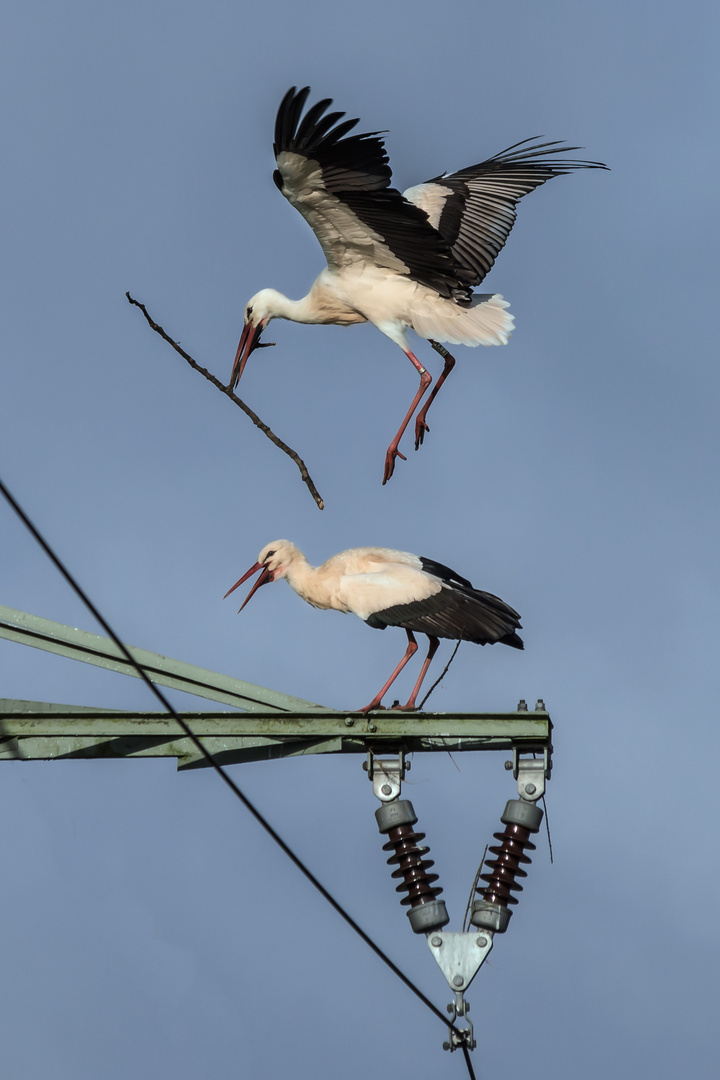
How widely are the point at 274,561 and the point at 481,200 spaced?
4098mm

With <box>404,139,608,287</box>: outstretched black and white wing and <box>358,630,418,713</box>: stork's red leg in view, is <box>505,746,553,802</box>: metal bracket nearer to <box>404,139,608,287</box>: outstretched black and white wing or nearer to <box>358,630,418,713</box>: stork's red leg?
<box>358,630,418,713</box>: stork's red leg

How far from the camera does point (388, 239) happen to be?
1060 centimetres

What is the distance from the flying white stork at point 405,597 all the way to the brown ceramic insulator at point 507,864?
1.26 m

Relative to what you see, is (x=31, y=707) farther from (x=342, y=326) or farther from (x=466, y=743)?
(x=342, y=326)

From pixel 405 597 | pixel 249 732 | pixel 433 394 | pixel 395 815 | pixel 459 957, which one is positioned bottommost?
pixel 459 957

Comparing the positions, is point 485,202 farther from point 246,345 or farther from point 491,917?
point 491,917

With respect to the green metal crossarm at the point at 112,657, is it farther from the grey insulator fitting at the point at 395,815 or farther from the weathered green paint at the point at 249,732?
the grey insulator fitting at the point at 395,815

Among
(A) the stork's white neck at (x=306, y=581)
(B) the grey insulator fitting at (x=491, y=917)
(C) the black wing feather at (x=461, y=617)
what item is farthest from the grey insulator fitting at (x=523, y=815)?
(A) the stork's white neck at (x=306, y=581)

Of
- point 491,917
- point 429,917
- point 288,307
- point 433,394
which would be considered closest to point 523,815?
point 491,917

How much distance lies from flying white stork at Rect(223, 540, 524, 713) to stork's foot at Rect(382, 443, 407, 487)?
48 centimetres

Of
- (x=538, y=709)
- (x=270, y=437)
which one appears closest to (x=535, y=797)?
(x=538, y=709)

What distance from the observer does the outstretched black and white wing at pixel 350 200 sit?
32.2 ft

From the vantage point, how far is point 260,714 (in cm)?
807

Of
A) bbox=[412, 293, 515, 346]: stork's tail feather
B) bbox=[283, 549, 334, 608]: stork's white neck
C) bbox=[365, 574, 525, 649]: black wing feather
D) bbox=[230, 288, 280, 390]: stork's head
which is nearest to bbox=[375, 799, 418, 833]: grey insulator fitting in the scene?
bbox=[365, 574, 525, 649]: black wing feather
